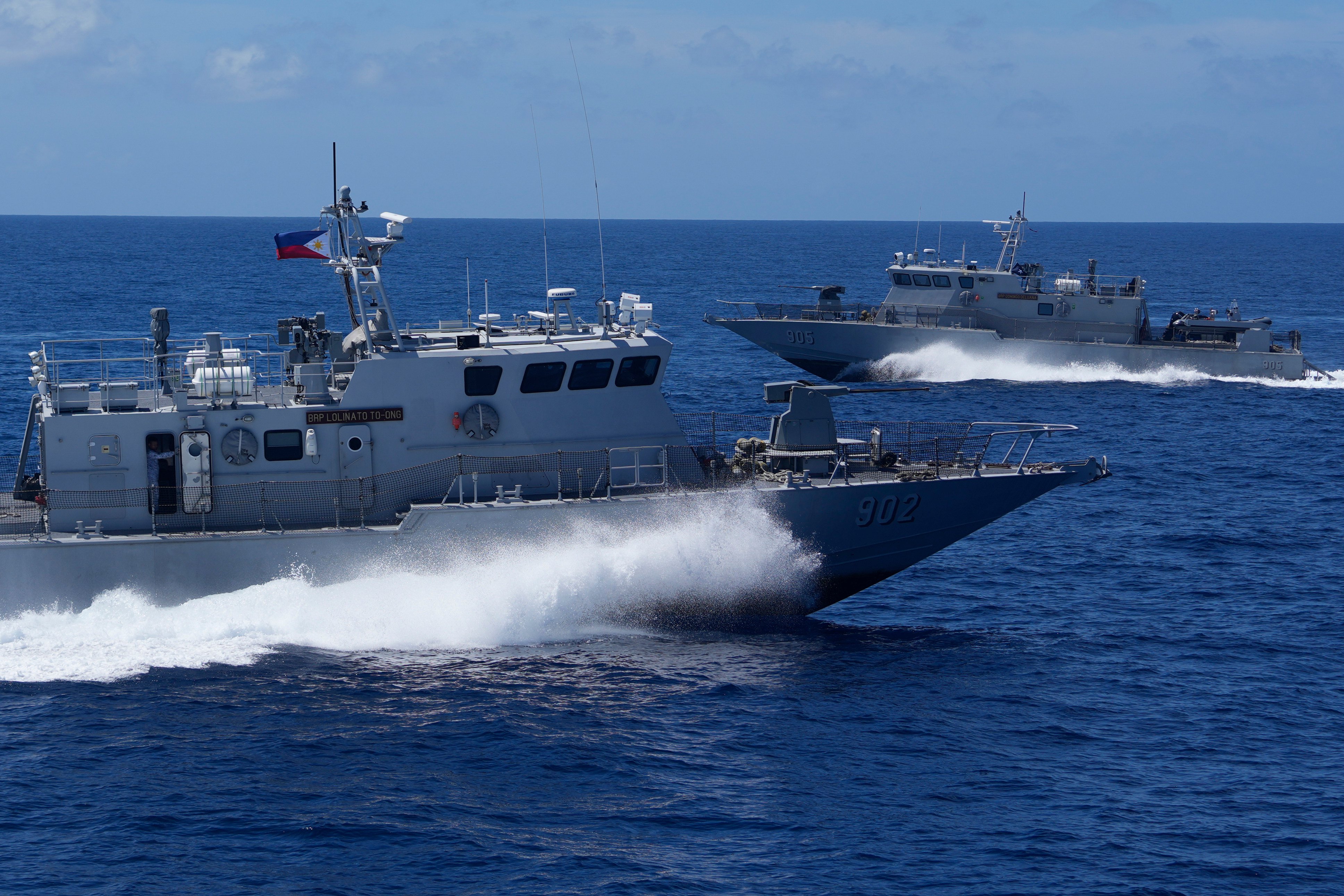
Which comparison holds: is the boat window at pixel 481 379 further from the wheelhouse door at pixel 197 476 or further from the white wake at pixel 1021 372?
the white wake at pixel 1021 372

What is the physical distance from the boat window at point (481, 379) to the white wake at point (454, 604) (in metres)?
2.42

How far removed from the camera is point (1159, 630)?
22156 millimetres

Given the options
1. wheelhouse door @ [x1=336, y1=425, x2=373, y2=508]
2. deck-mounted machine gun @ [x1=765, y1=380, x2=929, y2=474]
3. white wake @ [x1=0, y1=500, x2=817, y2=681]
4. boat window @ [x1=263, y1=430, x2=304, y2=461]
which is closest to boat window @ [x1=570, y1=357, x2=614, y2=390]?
white wake @ [x1=0, y1=500, x2=817, y2=681]

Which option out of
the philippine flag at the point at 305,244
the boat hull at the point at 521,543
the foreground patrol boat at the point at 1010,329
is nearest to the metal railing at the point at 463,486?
the boat hull at the point at 521,543

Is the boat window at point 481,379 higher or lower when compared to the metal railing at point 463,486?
higher

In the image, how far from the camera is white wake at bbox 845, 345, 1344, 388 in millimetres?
51375

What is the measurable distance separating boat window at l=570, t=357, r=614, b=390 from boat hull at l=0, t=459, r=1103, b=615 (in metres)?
1.93

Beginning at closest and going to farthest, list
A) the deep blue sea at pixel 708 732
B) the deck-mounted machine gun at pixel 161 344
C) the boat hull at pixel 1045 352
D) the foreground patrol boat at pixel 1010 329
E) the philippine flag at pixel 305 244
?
the deep blue sea at pixel 708 732, the philippine flag at pixel 305 244, the deck-mounted machine gun at pixel 161 344, the boat hull at pixel 1045 352, the foreground patrol boat at pixel 1010 329

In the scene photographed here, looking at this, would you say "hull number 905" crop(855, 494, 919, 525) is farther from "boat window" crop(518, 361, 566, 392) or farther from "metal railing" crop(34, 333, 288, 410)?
"metal railing" crop(34, 333, 288, 410)

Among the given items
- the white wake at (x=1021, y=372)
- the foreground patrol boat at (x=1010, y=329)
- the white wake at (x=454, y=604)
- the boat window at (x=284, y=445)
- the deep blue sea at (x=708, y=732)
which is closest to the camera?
the deep blue sea at (x=708, y=732)

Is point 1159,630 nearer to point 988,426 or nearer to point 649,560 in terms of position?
point 649,560

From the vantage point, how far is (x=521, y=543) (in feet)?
64.0

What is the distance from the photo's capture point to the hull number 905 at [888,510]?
20250 mm

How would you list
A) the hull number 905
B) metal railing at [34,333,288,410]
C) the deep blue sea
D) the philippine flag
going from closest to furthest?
the deep blue sea → metal railing at [34,333,288,410] → the philippine flag → the hull number 905
